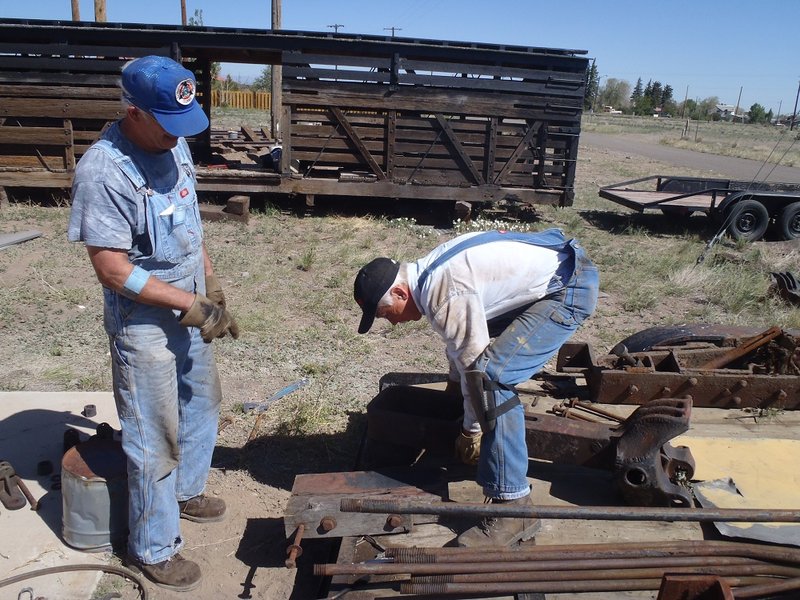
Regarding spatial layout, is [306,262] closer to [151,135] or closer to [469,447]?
[469,447]

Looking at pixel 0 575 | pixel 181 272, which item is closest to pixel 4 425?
pixel 0 575

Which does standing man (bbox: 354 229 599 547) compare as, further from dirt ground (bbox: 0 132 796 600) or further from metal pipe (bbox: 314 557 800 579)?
dirt ground (bbox: 0 132 796 600)

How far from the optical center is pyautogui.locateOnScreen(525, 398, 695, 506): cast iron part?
3.29 meters

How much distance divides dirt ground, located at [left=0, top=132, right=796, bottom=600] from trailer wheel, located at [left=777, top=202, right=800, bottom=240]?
0.61 m

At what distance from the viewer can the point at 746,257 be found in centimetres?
1055

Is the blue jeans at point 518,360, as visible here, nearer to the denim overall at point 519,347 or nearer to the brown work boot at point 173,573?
the denim overall at point 519,347

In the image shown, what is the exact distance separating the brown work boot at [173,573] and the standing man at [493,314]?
1308 mm

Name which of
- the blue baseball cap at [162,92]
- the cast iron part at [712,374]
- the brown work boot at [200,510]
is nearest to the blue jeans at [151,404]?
the brown work boot at [200,510]

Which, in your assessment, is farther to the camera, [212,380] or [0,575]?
[212,380]

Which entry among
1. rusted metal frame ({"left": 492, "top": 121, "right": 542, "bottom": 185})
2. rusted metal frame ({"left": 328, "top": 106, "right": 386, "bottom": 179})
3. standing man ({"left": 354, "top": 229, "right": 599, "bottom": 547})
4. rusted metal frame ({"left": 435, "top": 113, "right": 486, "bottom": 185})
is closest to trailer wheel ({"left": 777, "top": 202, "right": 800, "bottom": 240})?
rusted metal frame ({"left": 492, "top": 121, "right": 542, "bottom": 185})

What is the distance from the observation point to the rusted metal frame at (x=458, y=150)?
12133 mm

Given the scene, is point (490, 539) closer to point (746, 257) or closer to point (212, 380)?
point (212, 380)

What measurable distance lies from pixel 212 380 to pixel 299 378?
219cm

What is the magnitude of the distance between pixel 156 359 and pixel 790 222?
1185 centimetres
